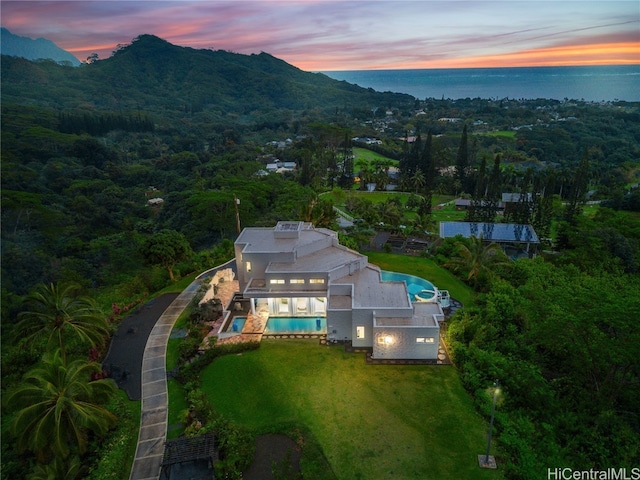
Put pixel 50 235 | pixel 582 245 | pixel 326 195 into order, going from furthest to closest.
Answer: pixel 326 195 → pixel 50 235 → pixel 582 245

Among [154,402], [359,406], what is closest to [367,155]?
[359,406]

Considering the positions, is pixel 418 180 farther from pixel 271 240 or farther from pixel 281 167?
pixel 271 240

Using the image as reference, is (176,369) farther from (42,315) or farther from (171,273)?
(171,273)

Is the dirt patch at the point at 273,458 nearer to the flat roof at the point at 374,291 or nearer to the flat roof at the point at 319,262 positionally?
the flat roof at the point at 374,291

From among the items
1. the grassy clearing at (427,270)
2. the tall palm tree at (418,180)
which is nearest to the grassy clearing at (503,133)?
the tall palm tree at (418,180)

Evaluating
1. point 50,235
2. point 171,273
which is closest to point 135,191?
point 50,235

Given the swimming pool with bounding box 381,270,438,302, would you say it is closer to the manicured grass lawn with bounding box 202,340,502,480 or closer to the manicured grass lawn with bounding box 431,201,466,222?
the manicured grass lawn with bounding box 202,340,502,480

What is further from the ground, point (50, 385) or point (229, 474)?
point (50, 385)

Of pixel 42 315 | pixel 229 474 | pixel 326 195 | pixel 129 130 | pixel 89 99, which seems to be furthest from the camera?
pixel 89 99
